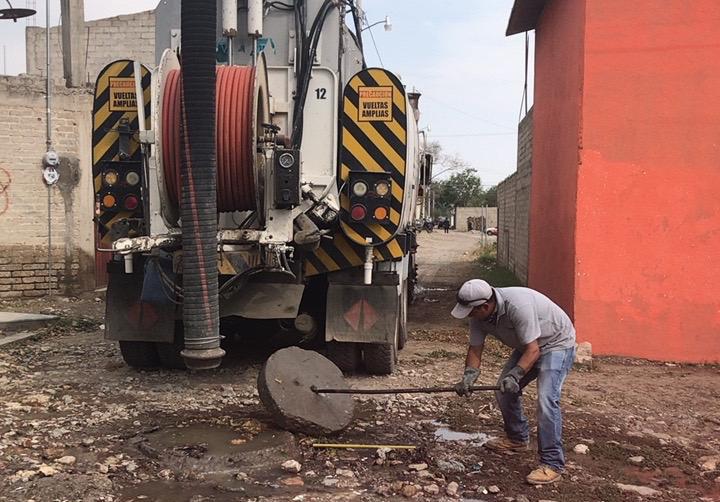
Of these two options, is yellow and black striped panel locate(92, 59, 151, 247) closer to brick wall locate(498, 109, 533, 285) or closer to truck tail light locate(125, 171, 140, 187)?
truck tail light locate(125, 171, 140, 187)

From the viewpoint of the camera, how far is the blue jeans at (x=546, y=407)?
13.7 feet

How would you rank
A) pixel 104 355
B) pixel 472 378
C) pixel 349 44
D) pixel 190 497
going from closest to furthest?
pixel 190 497, pixel 472 378, pixel 349 44, pixel 104 355

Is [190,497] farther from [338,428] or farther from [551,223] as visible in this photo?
[551,223]

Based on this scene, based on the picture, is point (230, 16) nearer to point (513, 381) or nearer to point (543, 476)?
point (513, 381)

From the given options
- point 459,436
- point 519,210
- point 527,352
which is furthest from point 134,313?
point 519,210

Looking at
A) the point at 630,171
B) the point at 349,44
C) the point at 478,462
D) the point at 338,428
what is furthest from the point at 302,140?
the point at 630,171

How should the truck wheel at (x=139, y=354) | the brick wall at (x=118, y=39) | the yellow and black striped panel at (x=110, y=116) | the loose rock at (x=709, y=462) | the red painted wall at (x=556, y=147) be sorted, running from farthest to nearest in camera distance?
the brick wall at (x=118, y=39), the red painted wall at (x=556, y=147), the truck wheel at (x=139, y=354), the yellow and black striped panel at (x=110, y=116), the loose rock at (x=709, y=462)

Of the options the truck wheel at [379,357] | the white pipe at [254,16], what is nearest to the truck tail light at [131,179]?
the white pipe at [254,16]

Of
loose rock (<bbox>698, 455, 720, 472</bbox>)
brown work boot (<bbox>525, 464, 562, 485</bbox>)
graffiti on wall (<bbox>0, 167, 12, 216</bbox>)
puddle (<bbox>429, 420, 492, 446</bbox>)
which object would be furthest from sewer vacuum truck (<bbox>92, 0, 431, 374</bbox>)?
graffiti on wall (<bbox>0, 167, 12, 216</bbox>)

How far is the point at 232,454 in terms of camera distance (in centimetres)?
428

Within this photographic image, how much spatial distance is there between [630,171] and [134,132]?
491 centimetres

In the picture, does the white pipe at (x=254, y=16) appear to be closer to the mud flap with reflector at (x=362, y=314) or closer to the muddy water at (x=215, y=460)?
the mud flap with reflector at (x=362, y=314)

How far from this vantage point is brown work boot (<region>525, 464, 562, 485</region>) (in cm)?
401

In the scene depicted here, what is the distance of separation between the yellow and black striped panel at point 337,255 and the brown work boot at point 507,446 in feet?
6.50
